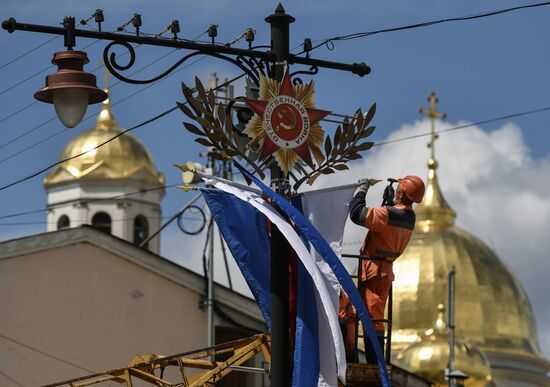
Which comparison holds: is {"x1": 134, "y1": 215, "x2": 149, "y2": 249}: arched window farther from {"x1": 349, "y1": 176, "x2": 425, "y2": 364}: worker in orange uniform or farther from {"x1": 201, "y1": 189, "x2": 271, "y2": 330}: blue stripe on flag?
{"x1": 201, "y1": 189, "x2": 271, "y2": 330}: blue stripe on flag

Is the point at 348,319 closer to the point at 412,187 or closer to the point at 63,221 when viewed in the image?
the point at 412,187

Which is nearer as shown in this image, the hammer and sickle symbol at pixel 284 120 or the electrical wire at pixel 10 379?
the hammer and sickle symbol at pixel 284 120

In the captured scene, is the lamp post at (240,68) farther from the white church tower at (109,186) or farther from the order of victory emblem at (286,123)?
the white church tower at (109,186)

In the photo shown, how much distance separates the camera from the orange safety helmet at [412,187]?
1764cm

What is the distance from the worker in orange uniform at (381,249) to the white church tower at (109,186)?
170 ft

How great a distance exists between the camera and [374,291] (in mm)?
17500

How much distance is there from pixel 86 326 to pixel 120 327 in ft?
2.19

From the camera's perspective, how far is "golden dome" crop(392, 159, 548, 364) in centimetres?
6981

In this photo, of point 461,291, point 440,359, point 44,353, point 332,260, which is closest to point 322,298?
point 332,260

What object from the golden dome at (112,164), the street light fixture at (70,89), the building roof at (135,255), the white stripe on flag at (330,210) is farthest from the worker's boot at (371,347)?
the golden dome at (112,164)

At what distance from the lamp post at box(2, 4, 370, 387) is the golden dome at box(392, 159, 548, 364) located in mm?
52118

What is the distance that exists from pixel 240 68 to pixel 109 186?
2147 inches

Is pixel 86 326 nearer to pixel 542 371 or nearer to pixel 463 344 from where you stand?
pixel 463 344

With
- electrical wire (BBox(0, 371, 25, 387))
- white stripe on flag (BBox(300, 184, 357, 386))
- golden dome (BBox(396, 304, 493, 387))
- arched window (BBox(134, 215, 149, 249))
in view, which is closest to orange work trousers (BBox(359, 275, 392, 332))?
white stripe on flag (BBox(300, 184, 357, 386))
